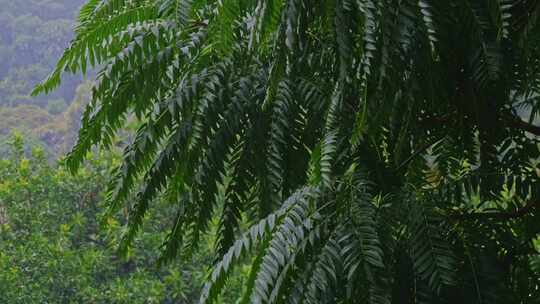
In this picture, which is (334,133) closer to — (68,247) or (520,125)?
(520,125)

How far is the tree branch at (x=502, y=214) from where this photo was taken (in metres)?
1.92

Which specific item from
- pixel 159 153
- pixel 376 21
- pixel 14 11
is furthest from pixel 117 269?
pixel 14 11

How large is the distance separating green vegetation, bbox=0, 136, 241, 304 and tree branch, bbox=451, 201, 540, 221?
9037 mm

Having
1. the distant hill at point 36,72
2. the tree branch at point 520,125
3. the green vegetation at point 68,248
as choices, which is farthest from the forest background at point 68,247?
the distant hill at point 36,72

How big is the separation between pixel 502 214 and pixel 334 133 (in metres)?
0.47

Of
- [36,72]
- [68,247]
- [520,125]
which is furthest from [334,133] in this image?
[36,72]

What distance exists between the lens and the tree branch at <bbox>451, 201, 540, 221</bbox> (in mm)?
1924

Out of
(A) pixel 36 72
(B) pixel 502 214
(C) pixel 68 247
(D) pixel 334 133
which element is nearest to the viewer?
(D) pixel 334 133

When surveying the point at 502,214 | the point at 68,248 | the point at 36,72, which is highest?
the point at 36,72

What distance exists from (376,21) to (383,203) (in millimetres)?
425

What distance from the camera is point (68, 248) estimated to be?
40.9ft

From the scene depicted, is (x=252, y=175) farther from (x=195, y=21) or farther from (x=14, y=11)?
(x=14, y=11)

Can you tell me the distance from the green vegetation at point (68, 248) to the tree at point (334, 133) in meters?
8.65

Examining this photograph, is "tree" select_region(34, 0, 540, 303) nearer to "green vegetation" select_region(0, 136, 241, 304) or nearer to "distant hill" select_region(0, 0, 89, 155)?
"green vegetation" select_region(0, 136, 241, 304)
